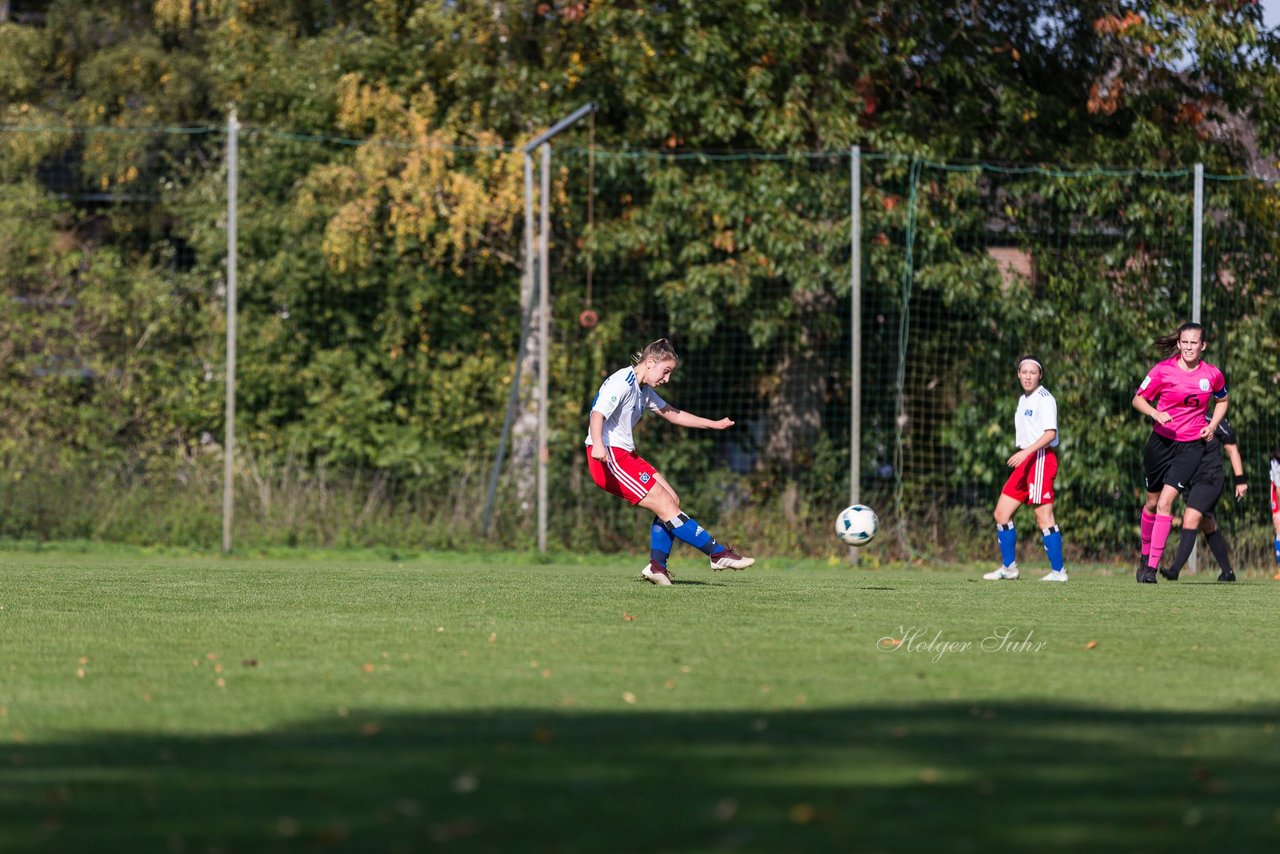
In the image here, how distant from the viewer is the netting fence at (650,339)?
16984 millimetres

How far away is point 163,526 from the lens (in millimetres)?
16812

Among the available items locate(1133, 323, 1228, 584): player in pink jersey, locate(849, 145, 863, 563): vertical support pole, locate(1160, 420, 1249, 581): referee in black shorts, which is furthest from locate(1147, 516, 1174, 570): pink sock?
locate(849, 145, 863, 563): vertical support pole

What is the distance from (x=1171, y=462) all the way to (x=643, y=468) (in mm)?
4340

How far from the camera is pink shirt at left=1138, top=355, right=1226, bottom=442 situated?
44.2 ft

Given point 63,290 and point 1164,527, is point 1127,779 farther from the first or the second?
point 63,290

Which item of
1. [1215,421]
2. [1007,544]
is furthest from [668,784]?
[1007,544]

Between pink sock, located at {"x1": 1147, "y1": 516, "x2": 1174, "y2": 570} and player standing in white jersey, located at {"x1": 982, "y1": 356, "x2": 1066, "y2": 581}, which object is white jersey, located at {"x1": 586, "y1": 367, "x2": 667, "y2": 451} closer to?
player standing in white jersey, located at {"x1": 982, "y1": 356, "x2": 1066, "y2": 581}

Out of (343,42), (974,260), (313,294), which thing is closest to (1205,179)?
(974,260)

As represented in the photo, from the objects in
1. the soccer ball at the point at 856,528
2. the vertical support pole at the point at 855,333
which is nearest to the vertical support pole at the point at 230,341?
the vertical support pole at the point at 855,333

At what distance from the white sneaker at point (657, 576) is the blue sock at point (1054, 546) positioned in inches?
149

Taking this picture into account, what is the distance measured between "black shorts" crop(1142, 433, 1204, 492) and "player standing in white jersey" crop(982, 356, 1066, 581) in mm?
780

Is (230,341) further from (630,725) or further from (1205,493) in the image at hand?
(630,725)

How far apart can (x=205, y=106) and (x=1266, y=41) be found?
1487cm

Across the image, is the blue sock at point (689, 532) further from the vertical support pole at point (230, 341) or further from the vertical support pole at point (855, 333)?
the vertical support pole at point (230, 341)
